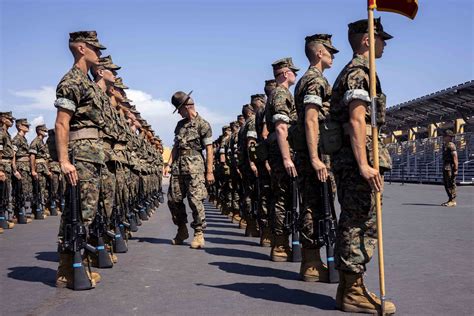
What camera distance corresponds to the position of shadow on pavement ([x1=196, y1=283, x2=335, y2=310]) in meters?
5.11

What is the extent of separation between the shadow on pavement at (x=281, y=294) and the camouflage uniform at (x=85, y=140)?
1547 millimetres

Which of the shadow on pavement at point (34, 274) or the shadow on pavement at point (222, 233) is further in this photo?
the shadow on pavement at point (222, 233)

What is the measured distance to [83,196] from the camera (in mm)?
6008

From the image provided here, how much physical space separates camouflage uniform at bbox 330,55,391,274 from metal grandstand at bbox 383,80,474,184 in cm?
2703

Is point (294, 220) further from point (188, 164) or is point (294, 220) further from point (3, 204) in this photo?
point (3, 204)

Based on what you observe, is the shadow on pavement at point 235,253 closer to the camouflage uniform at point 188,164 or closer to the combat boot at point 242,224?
the camouflage uniform at point 188,164

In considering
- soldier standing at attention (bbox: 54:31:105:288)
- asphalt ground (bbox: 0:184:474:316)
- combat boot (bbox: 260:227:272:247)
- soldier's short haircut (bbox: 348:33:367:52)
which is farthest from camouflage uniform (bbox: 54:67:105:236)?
combat boot (bbox: 260:227:272:247)

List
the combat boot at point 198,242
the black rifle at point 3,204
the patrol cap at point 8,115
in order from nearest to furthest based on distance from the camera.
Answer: the combat boot at point 198,242, the black rifle at point 3,204, the patrol cap at point 8,115

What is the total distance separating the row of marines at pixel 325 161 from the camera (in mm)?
4707

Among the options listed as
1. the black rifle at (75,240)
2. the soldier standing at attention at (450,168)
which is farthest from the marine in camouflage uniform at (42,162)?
the soldier standing at attention at (450,168)

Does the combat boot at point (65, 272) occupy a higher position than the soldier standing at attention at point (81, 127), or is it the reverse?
the soldier standing at attention at point (81, 127)

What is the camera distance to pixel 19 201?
13.7 m

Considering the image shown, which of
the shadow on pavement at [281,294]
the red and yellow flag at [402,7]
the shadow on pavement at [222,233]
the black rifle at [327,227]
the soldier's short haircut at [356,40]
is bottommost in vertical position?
the shadow on pavement at [281,294]

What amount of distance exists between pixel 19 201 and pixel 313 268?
957cm
